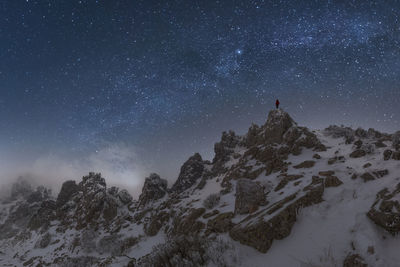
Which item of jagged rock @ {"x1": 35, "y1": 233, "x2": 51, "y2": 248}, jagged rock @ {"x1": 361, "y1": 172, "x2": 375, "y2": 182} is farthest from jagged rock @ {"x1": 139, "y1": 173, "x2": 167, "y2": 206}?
jagged rock @ {"x1": 361, "y1": 172, "x2": 375, "y2": 182}

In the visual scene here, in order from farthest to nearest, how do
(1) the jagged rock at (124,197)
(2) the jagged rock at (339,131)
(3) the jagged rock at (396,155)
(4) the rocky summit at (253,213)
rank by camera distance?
(1) the jagged rock at (124,197), (2) the jagged rock at (339,131), (3) the jagged rock at (396,155), (4) the rocky summit at (253,213)

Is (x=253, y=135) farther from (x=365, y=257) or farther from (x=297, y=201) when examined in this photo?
(x=365, y=257)

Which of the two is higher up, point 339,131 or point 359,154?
point 339,131

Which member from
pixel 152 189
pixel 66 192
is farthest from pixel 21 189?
pixel 152 189

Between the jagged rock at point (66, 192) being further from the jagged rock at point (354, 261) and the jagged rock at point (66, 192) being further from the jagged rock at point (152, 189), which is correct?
the jagged rock at point (354, 261)

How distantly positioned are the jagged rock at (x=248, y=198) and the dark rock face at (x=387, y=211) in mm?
8461

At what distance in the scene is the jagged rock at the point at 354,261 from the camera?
366 inches

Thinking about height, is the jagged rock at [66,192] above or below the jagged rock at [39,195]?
below

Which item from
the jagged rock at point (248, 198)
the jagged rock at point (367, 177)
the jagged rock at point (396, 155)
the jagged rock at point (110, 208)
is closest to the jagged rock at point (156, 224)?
the jagged rock at point (110, 208)

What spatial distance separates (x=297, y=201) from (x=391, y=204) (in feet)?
17.4

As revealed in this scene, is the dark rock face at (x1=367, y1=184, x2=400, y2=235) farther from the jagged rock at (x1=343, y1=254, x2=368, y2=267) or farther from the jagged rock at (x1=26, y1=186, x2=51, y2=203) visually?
the jagged rock at (x1=26, y1=186, x2=51, y2=203)

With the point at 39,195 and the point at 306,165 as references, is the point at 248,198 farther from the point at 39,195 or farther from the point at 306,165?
the point at 39,195

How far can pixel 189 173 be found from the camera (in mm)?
54469

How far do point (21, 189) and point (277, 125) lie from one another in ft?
475
